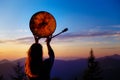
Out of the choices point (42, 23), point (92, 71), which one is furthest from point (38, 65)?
point (92, 71)

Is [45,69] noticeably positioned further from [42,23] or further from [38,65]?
[42,23]

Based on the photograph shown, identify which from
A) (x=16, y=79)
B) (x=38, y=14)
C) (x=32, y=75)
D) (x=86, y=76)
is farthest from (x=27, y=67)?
(x=16, y=79)

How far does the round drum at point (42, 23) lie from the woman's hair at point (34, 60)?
20.1 inches

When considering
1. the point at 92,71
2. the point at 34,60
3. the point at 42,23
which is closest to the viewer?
the point at 34,60

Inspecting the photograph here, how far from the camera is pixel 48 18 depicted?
26.3 feet

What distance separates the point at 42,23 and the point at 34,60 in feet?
3.48

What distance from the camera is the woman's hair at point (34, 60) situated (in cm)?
738

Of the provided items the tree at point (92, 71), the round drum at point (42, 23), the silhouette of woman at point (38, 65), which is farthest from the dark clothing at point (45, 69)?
the tree at point (92, 71)

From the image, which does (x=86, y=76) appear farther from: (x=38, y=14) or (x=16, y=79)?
(x=38, y=14)

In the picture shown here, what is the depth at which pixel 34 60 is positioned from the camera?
7.46m

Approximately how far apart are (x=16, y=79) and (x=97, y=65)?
19.8m

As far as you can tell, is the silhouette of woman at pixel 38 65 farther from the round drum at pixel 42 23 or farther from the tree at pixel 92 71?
the tree at pixel 92 71

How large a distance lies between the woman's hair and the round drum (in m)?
0.51

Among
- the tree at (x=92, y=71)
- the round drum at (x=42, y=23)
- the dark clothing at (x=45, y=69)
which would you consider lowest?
the tree at (x=92, y=71)
